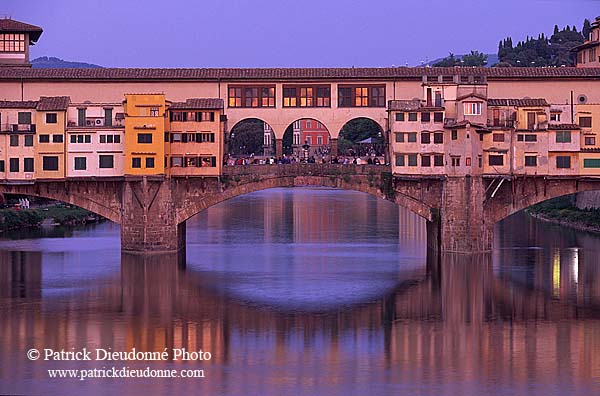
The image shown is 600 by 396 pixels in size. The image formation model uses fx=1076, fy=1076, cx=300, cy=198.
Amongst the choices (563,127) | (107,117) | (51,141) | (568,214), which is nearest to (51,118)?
(51,141)

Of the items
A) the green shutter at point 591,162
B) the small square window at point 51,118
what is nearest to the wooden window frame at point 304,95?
the small square window at point 51,118

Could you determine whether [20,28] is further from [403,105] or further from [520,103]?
[520,103]

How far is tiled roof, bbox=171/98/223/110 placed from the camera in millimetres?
50125

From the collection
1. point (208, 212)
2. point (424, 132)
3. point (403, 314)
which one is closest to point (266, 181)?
point (424, 132)

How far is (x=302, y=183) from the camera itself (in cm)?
5122

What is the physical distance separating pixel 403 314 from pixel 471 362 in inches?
288

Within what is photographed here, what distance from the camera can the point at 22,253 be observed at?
52062mm

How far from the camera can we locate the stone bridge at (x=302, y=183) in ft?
163

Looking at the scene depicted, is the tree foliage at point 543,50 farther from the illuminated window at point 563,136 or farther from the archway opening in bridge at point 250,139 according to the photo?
the illuminated window at point 563,136

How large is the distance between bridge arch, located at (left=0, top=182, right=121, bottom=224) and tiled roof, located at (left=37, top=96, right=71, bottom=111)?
360cm

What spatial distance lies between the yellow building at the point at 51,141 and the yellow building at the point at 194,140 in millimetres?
4965

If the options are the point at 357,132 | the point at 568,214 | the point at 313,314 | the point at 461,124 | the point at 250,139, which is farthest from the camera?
the point at 250,139

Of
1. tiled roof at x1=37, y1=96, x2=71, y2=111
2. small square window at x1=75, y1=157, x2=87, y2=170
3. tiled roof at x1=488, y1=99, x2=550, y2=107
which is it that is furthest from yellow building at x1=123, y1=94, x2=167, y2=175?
tiled roof at x1=488, y1=99, x2=550, y2=107

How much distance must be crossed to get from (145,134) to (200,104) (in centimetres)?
299
